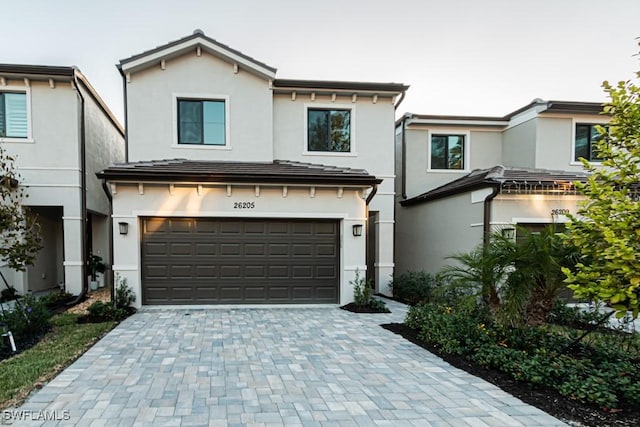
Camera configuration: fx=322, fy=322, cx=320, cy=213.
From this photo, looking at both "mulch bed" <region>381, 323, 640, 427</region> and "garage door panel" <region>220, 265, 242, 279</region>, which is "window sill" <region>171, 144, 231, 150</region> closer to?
"garage door panel" <region>220, 265, 242, 279</region>

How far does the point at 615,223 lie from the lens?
131 inches

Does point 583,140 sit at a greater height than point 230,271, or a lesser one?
greater

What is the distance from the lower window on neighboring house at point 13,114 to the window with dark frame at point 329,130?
26.8ft

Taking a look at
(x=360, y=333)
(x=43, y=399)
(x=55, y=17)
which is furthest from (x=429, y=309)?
(x=55, y=17)

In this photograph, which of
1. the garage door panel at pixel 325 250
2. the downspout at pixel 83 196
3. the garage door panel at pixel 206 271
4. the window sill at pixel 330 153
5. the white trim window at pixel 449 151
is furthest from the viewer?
the white trim window at pixel 449 151

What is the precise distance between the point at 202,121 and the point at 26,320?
6436 mm

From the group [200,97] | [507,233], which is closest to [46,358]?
[200,97]

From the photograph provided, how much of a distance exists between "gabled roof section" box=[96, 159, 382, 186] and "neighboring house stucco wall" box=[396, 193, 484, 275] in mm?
2964

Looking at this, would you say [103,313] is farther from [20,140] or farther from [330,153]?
[330,153]

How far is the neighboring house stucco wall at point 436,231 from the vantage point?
8.98 m

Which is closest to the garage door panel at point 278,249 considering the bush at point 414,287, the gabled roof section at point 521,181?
the bush at point 414,287

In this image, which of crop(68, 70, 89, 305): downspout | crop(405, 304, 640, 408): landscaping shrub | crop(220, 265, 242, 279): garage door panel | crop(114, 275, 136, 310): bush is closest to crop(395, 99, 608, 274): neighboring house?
crop(405, 304, 640, 408): landscaping shrub

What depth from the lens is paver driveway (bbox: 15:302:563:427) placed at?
3.16 m

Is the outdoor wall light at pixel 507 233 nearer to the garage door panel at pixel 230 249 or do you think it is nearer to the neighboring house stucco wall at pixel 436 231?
the neighboring house stucco wall at pixel 436 231
